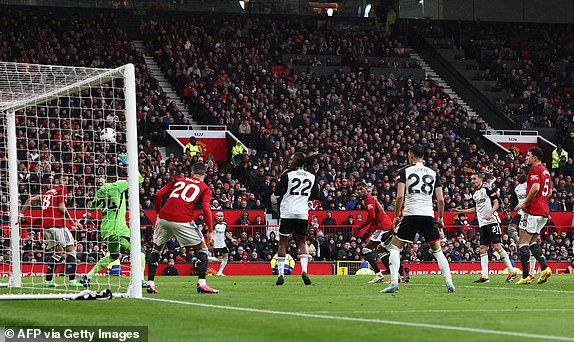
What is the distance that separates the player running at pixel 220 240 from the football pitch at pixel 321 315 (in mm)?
14085

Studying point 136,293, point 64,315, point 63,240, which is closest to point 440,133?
point 63,240

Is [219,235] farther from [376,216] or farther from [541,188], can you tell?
[541,188]

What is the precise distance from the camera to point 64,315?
1177cm

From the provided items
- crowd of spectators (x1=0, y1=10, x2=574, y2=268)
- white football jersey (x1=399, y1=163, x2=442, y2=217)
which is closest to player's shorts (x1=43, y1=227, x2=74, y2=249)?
white football jersey (x1=399, y1=163, x2=442, y2=217)

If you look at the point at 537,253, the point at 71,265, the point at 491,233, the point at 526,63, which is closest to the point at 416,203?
the point at 537,253

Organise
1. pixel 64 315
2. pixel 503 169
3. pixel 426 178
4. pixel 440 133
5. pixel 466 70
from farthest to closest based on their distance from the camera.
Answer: pixel 466 70 < pixel 440 133 < pixel 503 169 < pixel 426 178 < pixel 64 315

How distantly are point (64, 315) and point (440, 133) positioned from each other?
34.2 metres

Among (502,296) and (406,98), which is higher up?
(406,98)

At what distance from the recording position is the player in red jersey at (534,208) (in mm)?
19922

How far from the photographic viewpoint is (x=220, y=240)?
103ft

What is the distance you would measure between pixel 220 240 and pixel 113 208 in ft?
45.4

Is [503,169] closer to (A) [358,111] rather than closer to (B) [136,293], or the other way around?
(A) [358,111]

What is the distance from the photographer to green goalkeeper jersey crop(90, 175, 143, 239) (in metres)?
17.7

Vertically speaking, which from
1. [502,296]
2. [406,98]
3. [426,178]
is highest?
[406,98]
